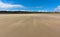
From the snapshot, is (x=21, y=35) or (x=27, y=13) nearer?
(x=21, y=35)

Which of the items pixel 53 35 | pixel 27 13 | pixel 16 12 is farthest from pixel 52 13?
pixel 53 35

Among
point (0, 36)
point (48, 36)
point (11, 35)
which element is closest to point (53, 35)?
point (48, 36)

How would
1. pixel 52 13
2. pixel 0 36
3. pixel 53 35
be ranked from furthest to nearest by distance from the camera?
pixel 52 13 → pixel 53 35 → pixel 0 36

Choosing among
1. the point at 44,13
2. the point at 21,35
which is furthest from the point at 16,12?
the point at 21,35

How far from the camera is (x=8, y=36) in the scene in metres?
2.04

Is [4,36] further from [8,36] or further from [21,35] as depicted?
[21,35]

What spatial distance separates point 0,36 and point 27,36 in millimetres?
472

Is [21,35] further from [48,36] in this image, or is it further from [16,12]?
[16,12]

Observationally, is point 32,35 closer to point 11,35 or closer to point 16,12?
point 11,35

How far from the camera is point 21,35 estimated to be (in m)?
2.14

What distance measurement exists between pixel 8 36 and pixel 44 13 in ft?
15.3

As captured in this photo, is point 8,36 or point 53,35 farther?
point 53,35

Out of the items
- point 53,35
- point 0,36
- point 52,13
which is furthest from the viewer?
point 52,13

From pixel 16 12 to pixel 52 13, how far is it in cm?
200
